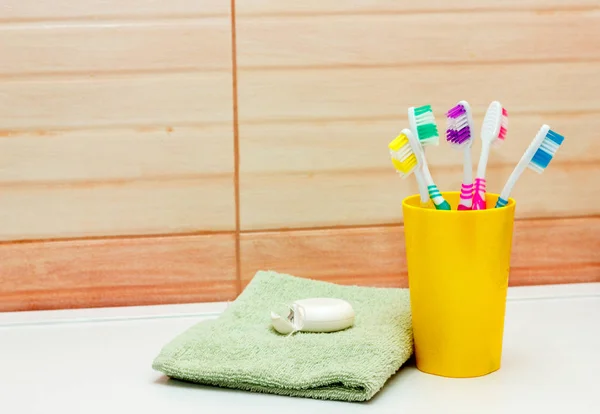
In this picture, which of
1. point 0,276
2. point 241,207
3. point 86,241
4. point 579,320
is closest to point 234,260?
point 241,207

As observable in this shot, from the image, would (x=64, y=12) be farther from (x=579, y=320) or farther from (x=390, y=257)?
(x=579, y=320)

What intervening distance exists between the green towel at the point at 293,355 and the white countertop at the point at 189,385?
15mm

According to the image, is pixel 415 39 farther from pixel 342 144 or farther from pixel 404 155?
pixel 404 155

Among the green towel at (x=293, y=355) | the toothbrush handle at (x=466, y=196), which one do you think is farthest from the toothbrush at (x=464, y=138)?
the green towel at (x=293, y=355)

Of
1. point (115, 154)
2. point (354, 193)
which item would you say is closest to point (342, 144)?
point (354, 193)

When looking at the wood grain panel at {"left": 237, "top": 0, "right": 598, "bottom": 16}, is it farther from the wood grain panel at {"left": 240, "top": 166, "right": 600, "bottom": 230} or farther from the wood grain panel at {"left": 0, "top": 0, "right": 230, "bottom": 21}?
the wood grain panel at {"left": 240, "top": 166, "right": 600, "bottom": 230}

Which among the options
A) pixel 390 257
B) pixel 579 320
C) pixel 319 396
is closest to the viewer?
pixel 319 396

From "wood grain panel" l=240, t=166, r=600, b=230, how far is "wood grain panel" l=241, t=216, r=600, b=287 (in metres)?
0.02

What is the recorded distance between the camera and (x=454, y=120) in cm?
70

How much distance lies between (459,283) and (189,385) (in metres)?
0.27

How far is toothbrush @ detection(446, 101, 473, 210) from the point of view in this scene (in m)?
0.70

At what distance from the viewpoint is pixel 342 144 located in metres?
0.94

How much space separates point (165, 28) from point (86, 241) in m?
0.28

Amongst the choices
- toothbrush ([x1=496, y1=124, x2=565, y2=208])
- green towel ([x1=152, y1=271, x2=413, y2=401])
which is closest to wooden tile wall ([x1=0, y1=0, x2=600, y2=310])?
green towel ([x1=152, y1=271, x2=413, y2=401])
